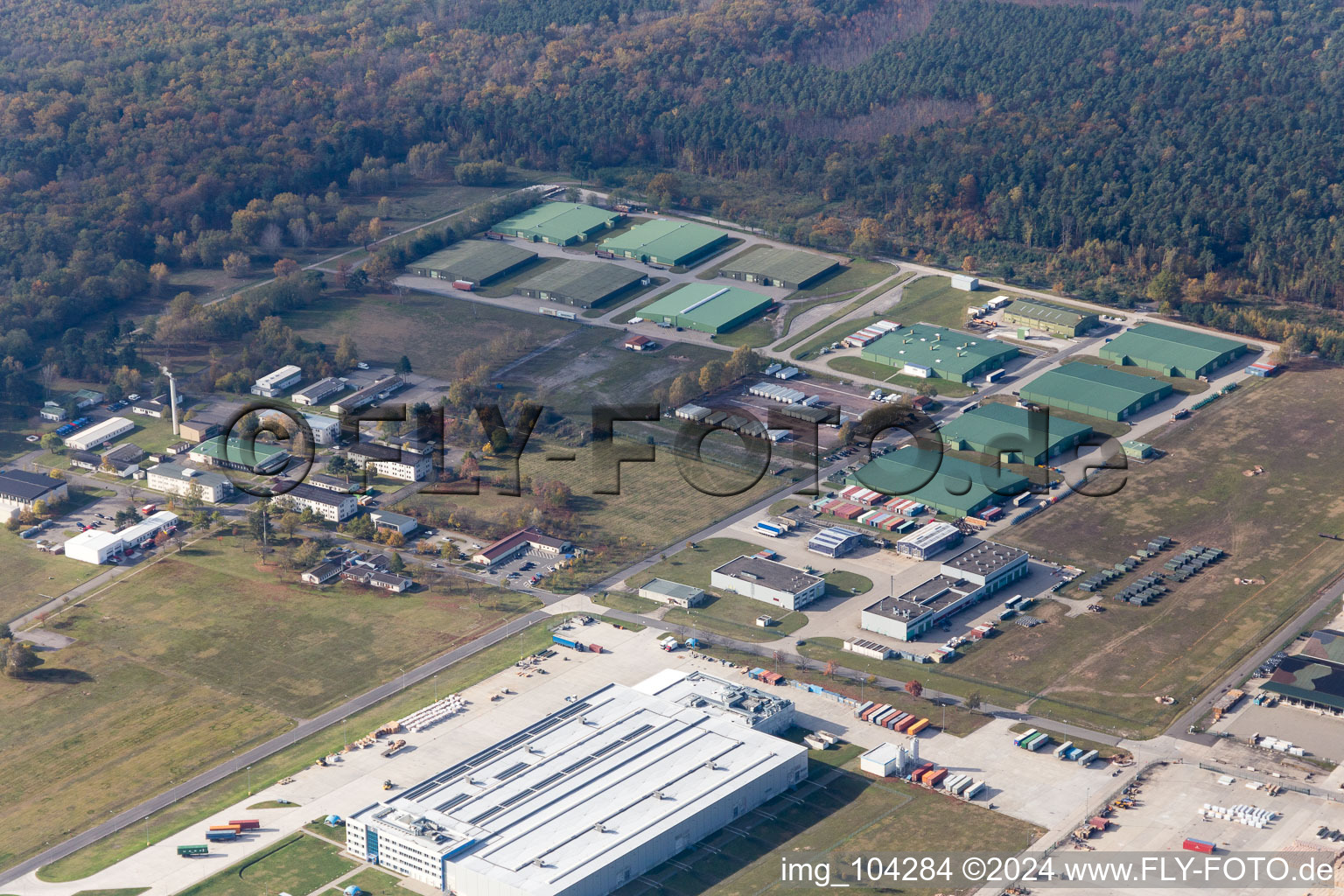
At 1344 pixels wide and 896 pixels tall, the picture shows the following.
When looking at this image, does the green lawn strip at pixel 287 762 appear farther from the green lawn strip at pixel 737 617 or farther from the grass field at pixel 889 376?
the grass field at pixel 889 376

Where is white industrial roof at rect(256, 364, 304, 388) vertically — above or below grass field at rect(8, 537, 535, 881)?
above

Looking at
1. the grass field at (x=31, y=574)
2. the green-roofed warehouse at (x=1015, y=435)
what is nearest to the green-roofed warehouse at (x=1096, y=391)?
the green-roofed warehouse at (x=1015, y=435)

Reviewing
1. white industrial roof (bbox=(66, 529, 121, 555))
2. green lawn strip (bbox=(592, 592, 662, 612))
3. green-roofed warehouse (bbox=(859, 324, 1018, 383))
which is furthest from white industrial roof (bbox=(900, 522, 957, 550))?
white industrial roof (bbox=(66, 529, 121, 555))

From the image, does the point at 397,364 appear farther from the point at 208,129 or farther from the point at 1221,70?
the point at 1221,70

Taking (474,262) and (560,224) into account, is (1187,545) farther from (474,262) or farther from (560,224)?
(560,224)

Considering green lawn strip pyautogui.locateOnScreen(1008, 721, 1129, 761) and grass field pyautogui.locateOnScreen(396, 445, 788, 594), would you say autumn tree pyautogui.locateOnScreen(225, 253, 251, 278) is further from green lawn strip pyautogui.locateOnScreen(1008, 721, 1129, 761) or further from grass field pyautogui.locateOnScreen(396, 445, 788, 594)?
green lawn strip pyautogui.locateOnScreen(1008, 721, 1129, 761)

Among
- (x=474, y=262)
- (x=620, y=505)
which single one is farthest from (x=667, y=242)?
(x=620, y=505)
